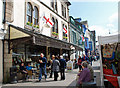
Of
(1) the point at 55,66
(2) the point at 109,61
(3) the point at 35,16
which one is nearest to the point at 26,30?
(3) the point at 35,16

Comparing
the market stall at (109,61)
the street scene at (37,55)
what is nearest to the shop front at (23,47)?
the street scene at (37,55)

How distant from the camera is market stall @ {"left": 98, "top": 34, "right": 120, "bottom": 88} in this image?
5.28 metres

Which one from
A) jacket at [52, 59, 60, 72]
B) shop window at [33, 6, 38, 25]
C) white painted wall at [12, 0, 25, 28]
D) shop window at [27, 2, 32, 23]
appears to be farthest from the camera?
shop window at [33, 6, 38, 25]

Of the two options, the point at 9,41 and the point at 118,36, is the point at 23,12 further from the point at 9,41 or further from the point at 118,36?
the point at 118,36

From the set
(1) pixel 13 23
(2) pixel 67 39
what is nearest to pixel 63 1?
(2) pixel 67 39

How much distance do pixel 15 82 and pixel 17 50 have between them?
8.78 ft

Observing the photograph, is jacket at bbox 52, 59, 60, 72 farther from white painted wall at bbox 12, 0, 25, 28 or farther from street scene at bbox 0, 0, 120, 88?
white painted wall at bbox 12, 0, 25, 28

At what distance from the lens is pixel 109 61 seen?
581cm

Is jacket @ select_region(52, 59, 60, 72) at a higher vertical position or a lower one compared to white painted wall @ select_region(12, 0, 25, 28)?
lower

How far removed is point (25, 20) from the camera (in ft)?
33.8

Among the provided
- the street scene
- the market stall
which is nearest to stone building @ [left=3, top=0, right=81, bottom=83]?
the street scene

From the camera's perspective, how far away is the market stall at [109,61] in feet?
17.3

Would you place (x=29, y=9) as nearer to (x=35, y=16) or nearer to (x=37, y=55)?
(x=35, y=16)

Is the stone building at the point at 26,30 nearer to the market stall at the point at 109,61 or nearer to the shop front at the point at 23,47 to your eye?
the shop front at the point at 23,47
